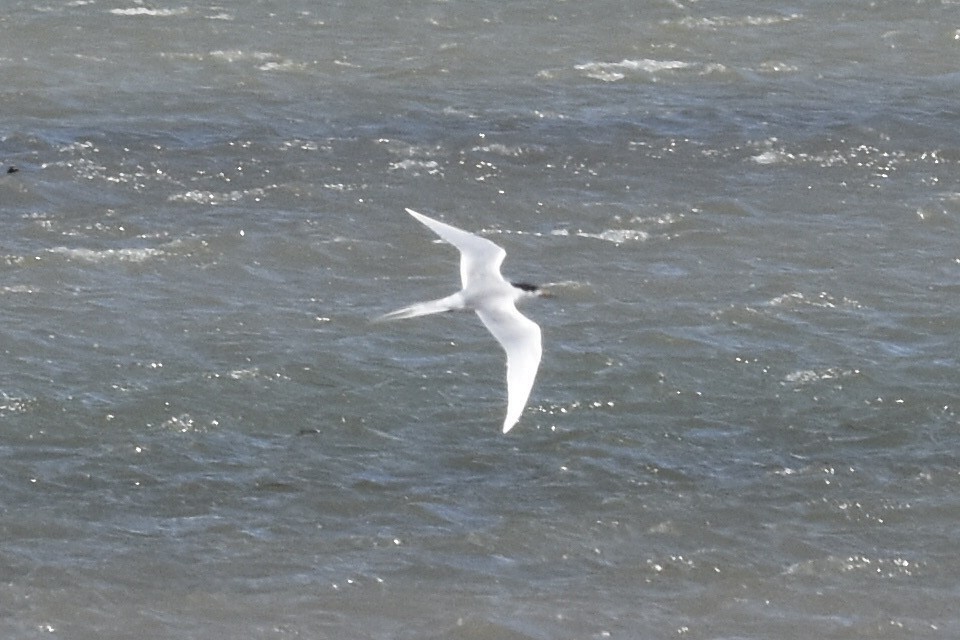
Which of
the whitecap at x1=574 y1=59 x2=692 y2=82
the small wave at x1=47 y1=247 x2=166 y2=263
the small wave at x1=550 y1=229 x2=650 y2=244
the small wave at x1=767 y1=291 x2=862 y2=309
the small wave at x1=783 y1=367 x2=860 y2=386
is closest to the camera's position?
the small wave at x1=783 y1=367 x2=860 y2=386

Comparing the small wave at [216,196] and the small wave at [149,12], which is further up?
the small wave at [149,12]

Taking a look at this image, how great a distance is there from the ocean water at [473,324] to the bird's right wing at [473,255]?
62.9 inches

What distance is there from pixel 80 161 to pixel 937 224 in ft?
35.4

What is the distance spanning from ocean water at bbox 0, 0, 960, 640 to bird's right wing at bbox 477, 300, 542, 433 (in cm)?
160

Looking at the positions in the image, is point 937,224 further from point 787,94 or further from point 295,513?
point 295,513

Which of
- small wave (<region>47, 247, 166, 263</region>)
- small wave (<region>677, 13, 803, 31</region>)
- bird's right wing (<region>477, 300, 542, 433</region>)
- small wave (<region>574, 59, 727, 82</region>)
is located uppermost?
small wave (<region>677, 13, 803, 31</region>)

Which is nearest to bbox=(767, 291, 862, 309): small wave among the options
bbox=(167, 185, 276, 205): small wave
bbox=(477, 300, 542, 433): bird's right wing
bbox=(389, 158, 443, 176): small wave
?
bbox=(477, 300, 542, 433): bird's right wing

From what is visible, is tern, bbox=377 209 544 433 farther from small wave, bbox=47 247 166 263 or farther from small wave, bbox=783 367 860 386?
small wave, bbox=47 247 166 263

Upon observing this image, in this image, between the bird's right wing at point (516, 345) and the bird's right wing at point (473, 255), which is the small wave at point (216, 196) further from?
the bird's right wing at point (516, 345)

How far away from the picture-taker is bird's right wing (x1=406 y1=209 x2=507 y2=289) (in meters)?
Result: 16.5

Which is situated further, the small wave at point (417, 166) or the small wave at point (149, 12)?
the small wave at point (149, 12)

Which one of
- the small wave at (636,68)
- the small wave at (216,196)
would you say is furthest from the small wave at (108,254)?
the small wave at (636,68)

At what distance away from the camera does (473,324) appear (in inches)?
777

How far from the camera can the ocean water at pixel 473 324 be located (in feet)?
49.4
